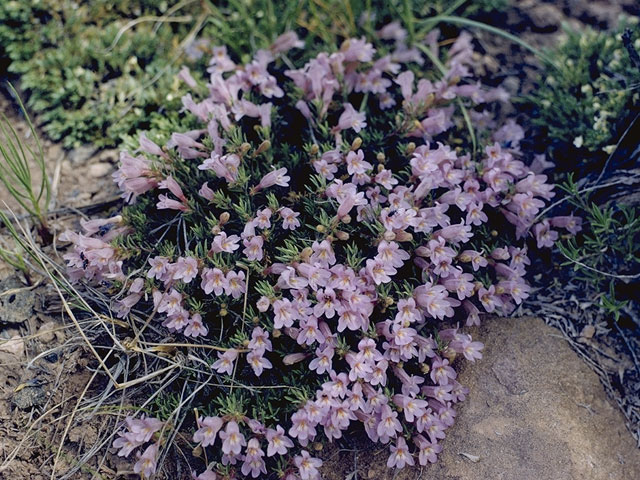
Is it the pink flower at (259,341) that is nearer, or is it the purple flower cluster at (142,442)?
the purple flower cluster at (142,442)

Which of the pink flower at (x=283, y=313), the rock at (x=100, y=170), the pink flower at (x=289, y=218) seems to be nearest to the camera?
the pink flower at (x=283, y=313)

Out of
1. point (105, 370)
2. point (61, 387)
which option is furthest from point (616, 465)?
point (61, 387)

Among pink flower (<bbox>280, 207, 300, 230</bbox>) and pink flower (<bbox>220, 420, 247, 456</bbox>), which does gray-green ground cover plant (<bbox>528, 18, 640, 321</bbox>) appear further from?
pink flower (<bbox>220, 420, 247, 456</bbox>)

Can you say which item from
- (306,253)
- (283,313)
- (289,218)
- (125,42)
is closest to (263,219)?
(289,218)

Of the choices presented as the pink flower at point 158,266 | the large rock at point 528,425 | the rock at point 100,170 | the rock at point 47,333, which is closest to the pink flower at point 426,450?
the large rock at point 528,425

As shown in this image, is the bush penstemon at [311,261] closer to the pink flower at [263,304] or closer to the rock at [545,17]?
the pink flower at [263,304]

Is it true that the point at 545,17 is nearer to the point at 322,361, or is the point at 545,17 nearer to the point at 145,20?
the point at 145,20

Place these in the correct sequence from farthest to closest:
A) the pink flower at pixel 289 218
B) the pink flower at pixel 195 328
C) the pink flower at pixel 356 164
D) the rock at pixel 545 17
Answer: the rock at pixel 545 17 → the pink flower at pixel 356 164 → the pink flower at pixel 289 218 → the pink flower at pixel 195 328
